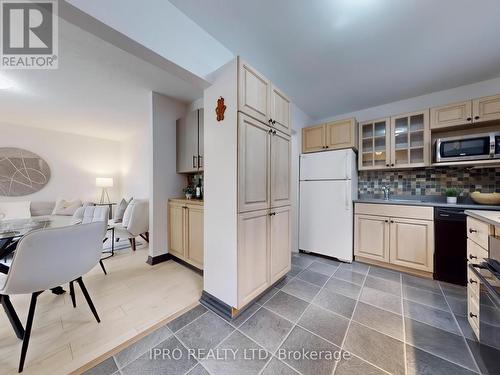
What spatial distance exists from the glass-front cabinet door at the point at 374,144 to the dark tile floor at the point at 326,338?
162cm

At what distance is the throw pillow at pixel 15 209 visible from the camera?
3363mm

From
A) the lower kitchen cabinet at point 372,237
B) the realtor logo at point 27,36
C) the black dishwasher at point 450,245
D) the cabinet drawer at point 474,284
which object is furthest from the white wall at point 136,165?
Answer: the black dishwasher at point 450,245

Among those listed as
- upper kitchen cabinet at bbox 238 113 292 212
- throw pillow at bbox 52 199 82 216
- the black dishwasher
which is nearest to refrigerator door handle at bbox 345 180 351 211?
the black dishwasher

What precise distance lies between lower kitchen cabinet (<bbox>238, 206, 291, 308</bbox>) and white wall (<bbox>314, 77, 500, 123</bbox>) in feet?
7.44

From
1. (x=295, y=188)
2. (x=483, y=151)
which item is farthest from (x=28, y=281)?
(x=483, y=151)

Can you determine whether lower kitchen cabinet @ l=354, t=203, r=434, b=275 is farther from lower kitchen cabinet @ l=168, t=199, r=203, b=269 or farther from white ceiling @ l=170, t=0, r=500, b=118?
lower kitchen cabinet @ l=168, t=199, r=203, b=269

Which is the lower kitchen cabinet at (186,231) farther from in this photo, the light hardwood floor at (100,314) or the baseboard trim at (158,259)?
the light hardwood floor at (100,314)

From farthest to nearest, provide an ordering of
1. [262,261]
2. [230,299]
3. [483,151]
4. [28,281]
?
[483,151], [262,261], [230,299], [28,281]

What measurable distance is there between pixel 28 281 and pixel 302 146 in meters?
3.18

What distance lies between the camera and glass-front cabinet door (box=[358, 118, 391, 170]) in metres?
2.62

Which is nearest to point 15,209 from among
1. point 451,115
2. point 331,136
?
point 331,136

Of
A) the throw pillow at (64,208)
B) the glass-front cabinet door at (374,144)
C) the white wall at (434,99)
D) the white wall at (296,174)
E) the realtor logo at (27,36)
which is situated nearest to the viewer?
the realtor logo at (27,36)

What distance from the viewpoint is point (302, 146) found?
305 cm

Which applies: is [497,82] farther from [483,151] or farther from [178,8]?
[178,8]
